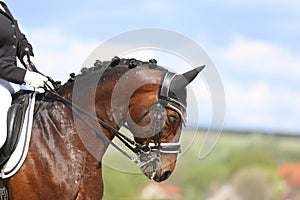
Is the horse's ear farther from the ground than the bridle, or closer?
farther from the ground

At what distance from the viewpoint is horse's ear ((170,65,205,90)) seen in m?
6.97

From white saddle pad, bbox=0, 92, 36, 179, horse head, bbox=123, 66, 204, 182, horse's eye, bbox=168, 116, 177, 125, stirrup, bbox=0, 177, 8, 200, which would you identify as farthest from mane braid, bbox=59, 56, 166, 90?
stirrup, bbox=0, 177, 8, 200

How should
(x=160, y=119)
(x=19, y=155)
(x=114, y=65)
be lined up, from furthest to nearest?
(x=114, y=65) < (x=19, y=155) < (x=160, y=119)

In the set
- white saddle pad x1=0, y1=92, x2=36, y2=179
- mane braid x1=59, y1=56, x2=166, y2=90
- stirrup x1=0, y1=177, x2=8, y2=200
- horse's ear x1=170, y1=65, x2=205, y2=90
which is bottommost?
stirrup x1=0, y1=177, x2=8, y2=200

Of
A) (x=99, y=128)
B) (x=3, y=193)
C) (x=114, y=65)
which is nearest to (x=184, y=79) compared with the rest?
(x=114, y=65)

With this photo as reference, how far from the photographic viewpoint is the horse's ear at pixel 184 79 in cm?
Answer: 697

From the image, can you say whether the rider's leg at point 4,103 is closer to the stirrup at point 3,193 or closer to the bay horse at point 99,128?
the bay horse at point 99,128

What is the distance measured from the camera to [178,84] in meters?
6.98

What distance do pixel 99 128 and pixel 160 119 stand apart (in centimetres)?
60

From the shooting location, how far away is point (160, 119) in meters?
6.93

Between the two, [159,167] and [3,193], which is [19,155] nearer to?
[3,193]

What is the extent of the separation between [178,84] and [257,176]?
17034 mm

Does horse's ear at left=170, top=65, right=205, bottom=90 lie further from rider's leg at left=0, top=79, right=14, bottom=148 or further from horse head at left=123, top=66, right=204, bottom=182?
rider's leg at left=0, top=79, right=14, bottom=148

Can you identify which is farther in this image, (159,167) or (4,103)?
(4,103)
